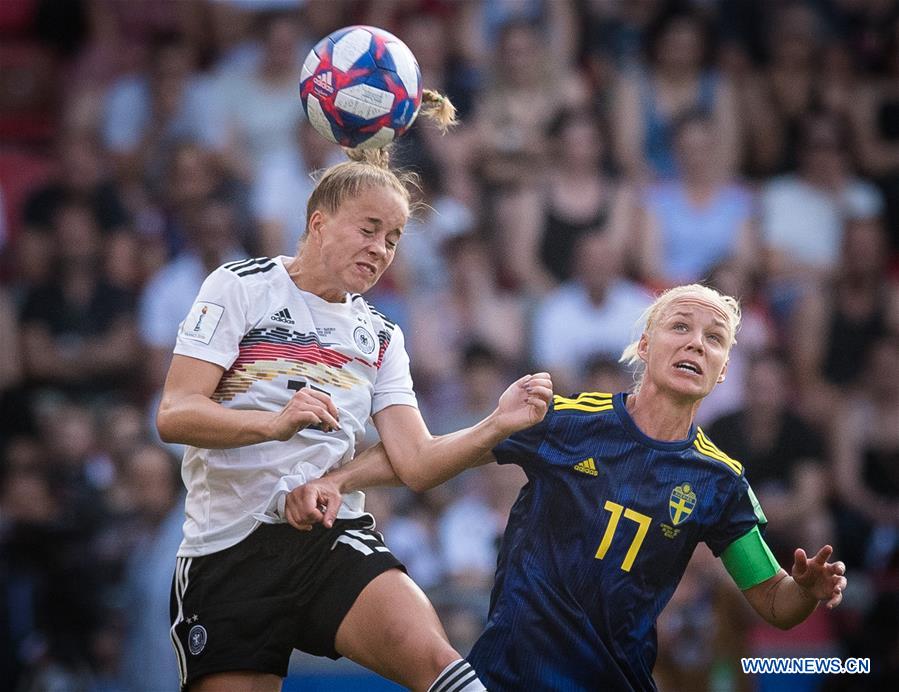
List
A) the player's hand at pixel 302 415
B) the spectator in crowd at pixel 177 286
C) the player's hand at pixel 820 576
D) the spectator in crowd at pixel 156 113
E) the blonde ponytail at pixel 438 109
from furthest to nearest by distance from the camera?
the spectator in crowd at pixel 156 113
the spectator in crowd at pixel 177 286
the blonde ponytail at pixel 438 109
the player's hand at pixel 820 576
the player's hand at pixel 302 415

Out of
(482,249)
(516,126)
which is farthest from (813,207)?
(482,249)

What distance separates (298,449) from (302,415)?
427 mm

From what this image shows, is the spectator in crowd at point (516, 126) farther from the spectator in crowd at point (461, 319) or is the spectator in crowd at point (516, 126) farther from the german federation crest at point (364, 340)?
the german federation crest at point (364, 340)

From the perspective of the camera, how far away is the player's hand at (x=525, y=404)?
423 centimetres

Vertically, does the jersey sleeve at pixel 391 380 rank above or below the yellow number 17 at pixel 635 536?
above

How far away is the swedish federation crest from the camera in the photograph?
14.2 ft

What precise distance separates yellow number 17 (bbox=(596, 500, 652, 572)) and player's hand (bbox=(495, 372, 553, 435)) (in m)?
0.41

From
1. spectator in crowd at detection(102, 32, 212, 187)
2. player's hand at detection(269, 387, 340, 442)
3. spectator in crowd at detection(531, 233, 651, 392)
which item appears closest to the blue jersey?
player's hand at detection(269, 387, 340, 442)

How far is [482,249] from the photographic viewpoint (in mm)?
8898

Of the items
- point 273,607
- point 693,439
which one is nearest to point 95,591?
point 273,607

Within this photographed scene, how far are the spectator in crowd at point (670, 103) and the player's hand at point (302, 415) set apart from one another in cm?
579

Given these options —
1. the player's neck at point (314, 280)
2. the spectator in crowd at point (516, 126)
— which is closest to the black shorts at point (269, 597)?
the player's neck at point (314, 280)

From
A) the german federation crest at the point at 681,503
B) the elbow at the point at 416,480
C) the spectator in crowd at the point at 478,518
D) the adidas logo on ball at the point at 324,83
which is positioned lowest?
the spectator in crowd at the point at 478,518

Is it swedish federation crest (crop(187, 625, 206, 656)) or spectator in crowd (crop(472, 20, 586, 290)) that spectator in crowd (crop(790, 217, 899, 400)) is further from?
swedish federation crest (crop(187, 625, 206, 656))
